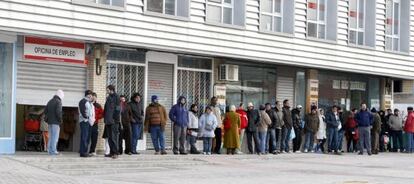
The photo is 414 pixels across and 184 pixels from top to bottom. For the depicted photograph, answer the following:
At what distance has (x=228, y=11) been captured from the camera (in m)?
24.5

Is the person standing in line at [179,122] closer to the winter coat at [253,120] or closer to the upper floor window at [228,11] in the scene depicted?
the winter coat at [253,120]

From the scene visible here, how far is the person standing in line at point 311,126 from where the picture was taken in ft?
84.6

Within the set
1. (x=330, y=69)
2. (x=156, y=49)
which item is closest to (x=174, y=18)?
(x=156, y=49)

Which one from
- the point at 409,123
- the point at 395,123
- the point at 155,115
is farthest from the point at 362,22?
the point at 155,115

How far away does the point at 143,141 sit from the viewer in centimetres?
2292

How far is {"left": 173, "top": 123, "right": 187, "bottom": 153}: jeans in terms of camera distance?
21.7m

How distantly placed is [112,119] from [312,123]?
29.0 feet

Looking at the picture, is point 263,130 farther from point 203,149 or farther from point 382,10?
point 382,10

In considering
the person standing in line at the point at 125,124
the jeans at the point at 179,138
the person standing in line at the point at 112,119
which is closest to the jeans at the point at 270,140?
the jeans at the point at 179,138

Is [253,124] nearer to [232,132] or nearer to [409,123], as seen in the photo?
[232,132]

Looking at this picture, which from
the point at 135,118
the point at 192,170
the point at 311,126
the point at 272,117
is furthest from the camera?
the point at 311,126

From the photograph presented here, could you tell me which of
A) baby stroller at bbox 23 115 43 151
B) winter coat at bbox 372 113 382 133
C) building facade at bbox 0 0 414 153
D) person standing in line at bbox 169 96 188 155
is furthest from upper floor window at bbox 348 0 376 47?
baby stroller at bbox 23 115 43 151

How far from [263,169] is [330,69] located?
9.81 m

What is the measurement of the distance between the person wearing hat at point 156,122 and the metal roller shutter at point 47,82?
1.95 metres
